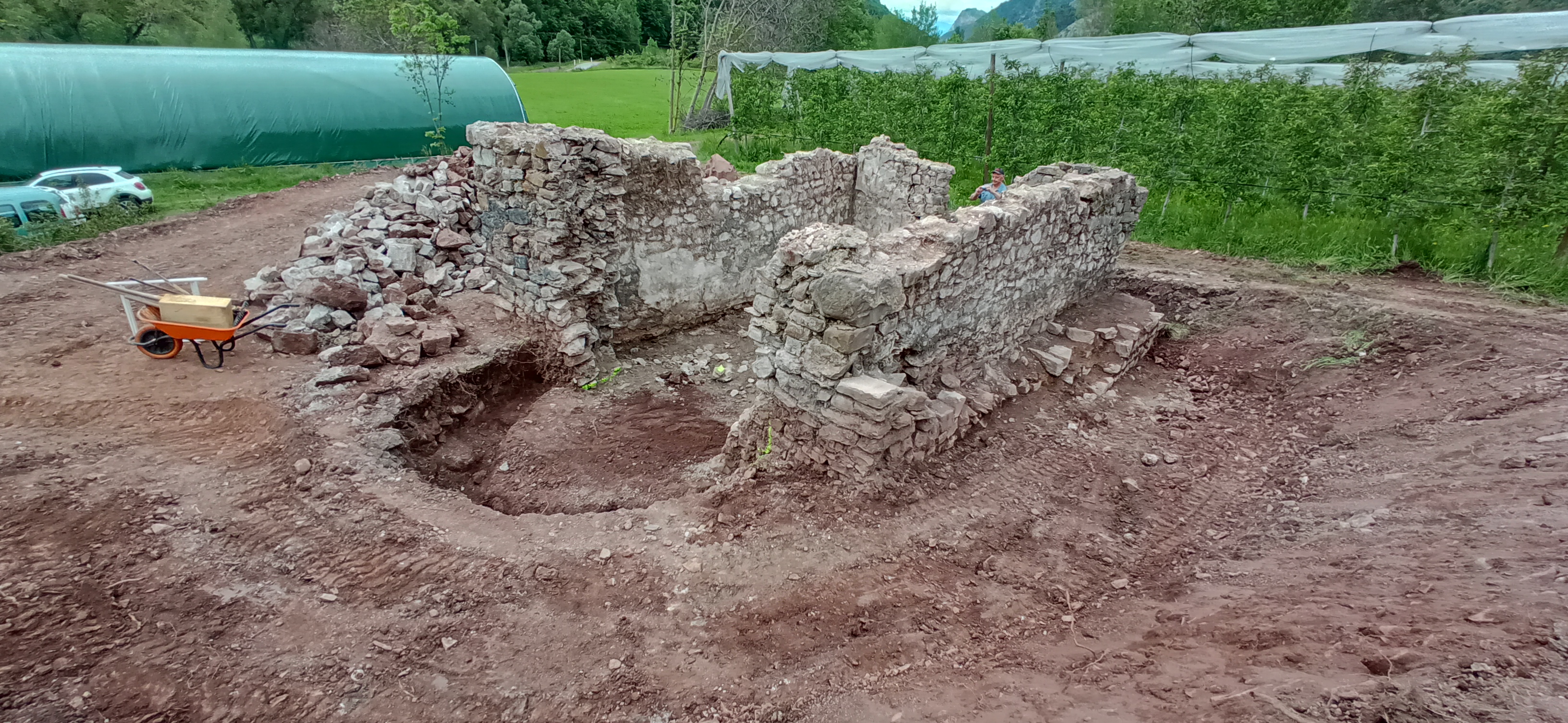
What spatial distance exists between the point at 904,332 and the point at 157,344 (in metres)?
8.54

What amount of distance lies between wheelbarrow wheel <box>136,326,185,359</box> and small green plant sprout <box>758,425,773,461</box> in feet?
22.8

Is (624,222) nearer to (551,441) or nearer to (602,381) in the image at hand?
(602,381)

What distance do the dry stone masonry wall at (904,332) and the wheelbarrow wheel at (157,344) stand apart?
6.63 metres

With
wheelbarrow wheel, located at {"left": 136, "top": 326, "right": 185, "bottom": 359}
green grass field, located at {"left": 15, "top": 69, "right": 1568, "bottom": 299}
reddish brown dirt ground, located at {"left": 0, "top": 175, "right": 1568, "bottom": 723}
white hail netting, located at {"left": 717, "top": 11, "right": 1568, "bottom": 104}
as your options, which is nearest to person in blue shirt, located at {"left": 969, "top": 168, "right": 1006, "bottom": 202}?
green grass field, located at {"left": 15, "top": 69, "right": 1568, "bottom": 299}

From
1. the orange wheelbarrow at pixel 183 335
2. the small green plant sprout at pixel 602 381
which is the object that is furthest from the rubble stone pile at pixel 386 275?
the small green plant sprout at pixel 602 381

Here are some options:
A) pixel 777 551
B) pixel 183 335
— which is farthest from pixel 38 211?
pixel 777 551

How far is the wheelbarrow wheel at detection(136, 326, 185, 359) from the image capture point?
7824 millimetres

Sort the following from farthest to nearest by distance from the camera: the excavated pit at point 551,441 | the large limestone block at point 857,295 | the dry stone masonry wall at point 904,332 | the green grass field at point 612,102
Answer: the green grass field at point 612,102 < the excavated pit at point 551,441 < the dry stone masonry wall at point 904,332 < the large limestone block at point 857,295

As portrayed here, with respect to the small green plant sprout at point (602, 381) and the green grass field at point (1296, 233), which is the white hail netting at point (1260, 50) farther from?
the small green plant sprout at point (602, 381)

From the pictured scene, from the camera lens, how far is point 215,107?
1552cm

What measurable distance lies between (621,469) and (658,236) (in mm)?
3652

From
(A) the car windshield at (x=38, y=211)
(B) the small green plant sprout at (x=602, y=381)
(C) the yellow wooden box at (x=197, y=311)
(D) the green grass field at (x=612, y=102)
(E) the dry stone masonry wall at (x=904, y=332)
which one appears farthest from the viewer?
(D) the green grass field at (x=612, y=102)

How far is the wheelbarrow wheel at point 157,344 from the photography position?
7.82m

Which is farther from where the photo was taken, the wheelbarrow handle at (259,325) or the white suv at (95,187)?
the white suv at (95,187)
